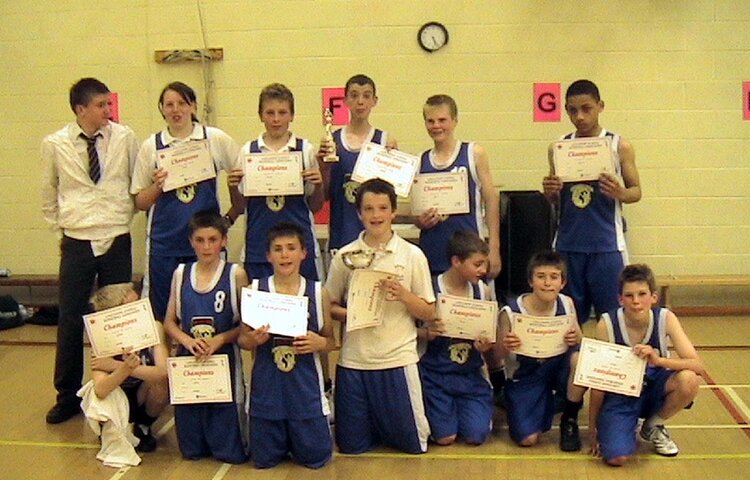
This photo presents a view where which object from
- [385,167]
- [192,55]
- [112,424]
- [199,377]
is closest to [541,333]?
[385,167]

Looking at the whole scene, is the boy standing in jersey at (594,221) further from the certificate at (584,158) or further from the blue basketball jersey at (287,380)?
the blue basketball jersey at (287,380)

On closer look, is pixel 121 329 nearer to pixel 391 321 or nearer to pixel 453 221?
pixel 391 321

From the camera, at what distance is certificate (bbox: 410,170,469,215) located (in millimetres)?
4238

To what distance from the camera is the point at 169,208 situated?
14.1ft

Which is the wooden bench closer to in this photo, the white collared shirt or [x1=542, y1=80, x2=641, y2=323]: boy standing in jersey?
[x1=542, y1=80, x2=641, y2=323]: boy standing in jersey

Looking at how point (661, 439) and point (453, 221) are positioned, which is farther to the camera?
point (453, 221)

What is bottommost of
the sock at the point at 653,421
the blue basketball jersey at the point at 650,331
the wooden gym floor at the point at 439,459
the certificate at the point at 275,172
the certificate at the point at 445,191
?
the wooden gym floor at the point at 439,459

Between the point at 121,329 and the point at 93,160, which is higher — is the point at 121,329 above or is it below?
below

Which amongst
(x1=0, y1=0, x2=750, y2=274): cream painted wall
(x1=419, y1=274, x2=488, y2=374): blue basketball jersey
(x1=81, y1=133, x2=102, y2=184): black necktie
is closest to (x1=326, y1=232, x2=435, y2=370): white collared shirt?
(x1=419, y1=274, x2=488, y2=374): blue basketball jersey

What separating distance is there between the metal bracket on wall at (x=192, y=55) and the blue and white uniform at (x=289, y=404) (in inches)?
130

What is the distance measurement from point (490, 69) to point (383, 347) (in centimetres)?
327

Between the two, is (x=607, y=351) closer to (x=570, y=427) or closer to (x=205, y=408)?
(x=570, y=427)

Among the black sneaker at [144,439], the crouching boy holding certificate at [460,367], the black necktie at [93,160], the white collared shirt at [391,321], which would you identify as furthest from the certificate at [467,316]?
the black necktie at [93,160]

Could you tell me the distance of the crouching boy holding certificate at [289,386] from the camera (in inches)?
150
